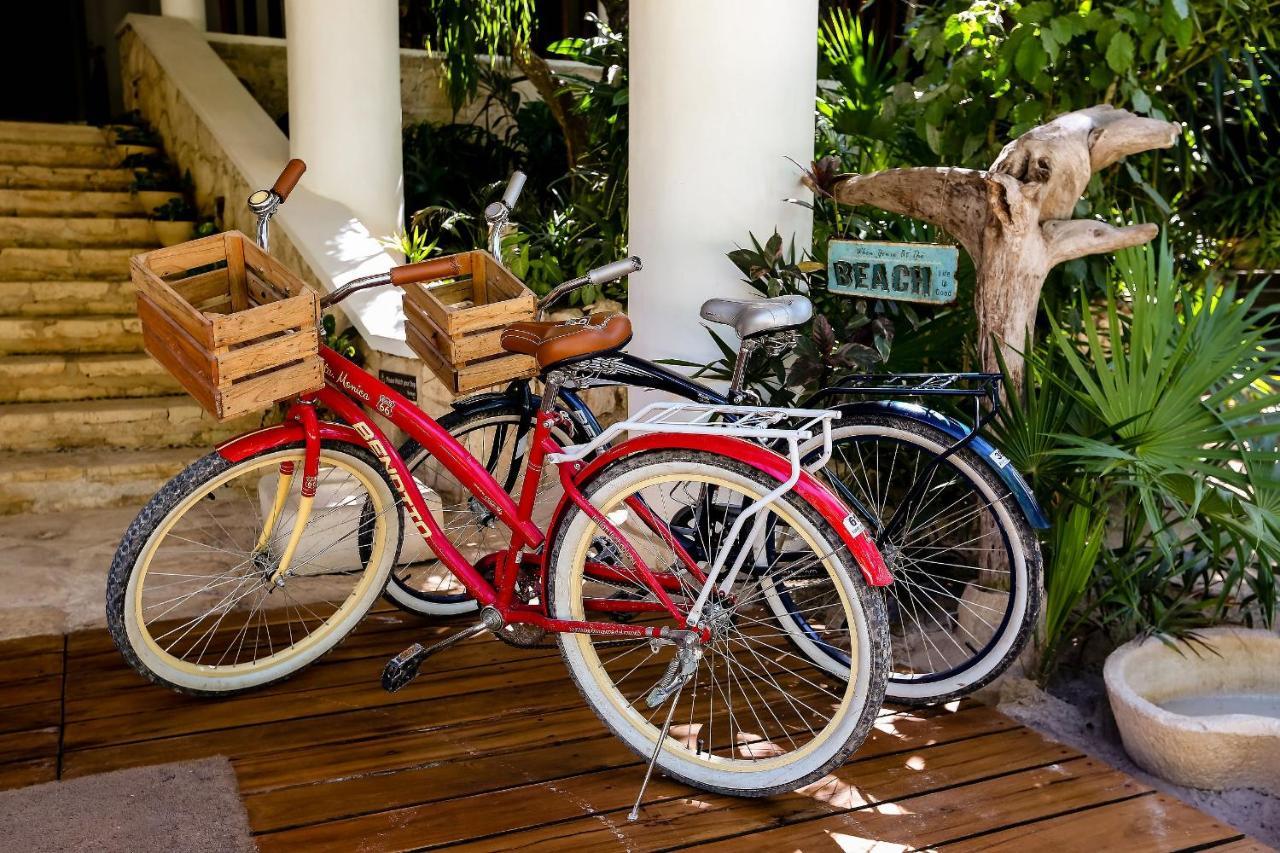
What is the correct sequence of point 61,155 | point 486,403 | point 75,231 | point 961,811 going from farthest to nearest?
point 61,155 → point 75,231 → point 486,403 → point 961,811

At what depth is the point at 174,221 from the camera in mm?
6438

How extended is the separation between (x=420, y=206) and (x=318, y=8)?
126 centimetres

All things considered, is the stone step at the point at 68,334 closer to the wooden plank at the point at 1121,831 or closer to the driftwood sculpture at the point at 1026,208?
the driftwood sculpture at the point at 1026,208

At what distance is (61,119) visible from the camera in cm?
1149

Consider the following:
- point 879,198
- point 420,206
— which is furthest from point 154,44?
point 879,198

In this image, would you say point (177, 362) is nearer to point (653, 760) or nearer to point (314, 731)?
point (314, 731)

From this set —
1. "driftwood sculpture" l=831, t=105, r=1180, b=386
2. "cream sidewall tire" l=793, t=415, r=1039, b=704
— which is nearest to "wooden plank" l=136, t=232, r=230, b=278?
"cream sidewall tire" l=793, t=415, r=1039, b=704

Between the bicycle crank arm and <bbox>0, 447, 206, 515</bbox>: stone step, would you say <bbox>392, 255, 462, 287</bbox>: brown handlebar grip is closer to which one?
the bicycle crank arm

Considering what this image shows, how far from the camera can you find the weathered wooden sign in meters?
3.16

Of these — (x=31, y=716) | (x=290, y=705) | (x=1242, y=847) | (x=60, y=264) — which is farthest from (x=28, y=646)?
(x=60, y=264)

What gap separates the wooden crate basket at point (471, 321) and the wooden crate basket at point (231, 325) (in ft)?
0.99

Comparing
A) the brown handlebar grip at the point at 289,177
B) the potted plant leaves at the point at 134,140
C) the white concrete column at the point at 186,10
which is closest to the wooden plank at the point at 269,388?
the brown handlebar grip at the point at 289,177

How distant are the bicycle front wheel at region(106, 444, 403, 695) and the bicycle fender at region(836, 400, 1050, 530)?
1261 mm

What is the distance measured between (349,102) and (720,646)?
353 cm
